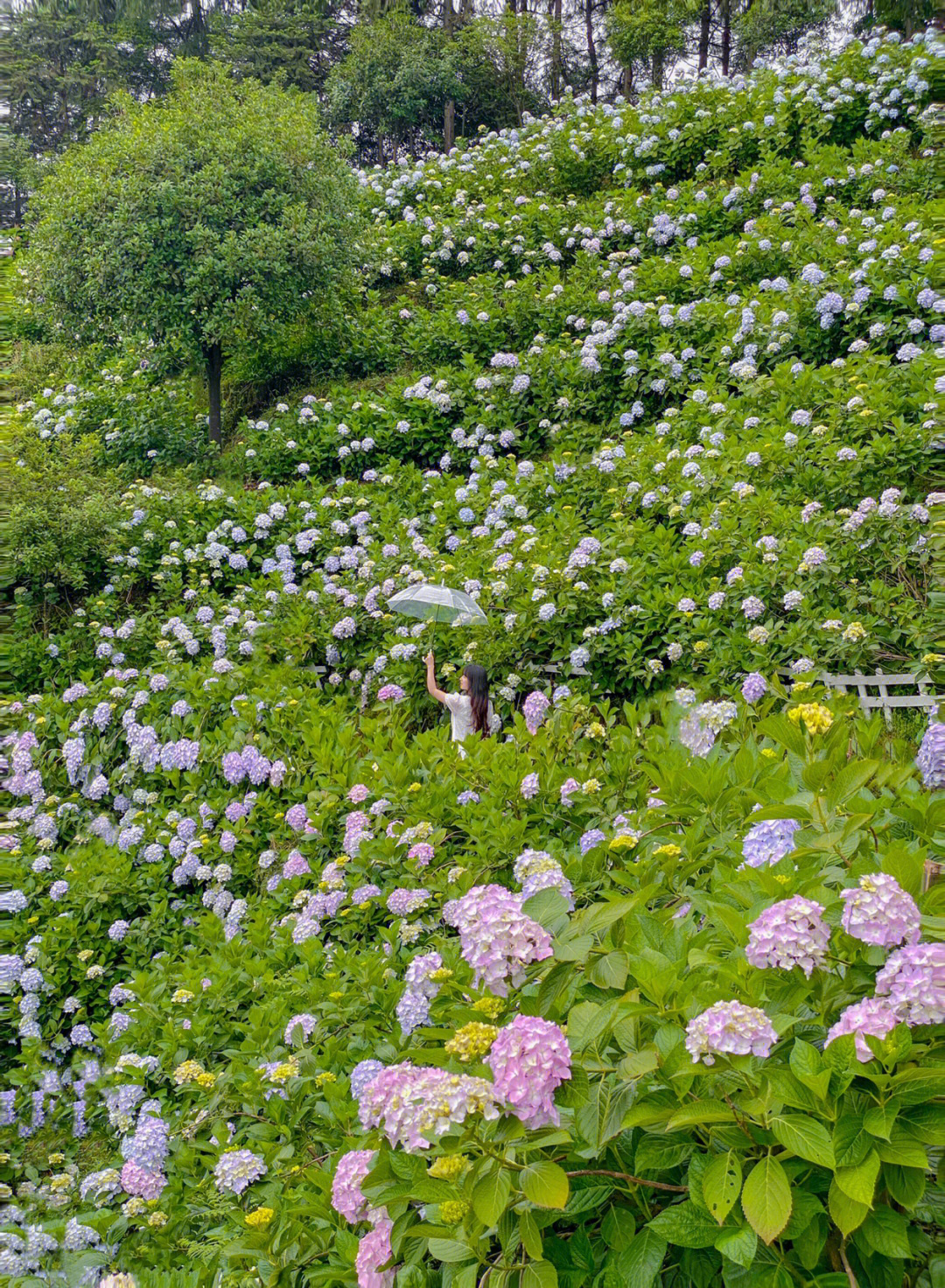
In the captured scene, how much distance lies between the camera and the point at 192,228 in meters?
8.48

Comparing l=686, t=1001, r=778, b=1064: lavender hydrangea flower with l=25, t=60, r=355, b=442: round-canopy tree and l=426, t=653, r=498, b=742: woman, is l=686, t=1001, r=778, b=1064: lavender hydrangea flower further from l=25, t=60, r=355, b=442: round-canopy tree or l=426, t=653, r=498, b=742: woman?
l=25, t=60, r=355, b=442: round-canopy tree

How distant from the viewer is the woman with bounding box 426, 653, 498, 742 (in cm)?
475

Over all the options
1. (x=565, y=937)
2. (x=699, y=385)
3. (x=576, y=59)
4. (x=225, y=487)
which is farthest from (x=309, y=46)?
(x=565, y=937)

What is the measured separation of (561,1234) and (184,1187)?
1662 millimetres

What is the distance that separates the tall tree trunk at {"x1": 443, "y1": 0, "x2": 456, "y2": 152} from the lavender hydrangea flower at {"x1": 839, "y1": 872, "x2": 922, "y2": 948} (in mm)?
19049

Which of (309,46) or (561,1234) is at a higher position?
(309,46)

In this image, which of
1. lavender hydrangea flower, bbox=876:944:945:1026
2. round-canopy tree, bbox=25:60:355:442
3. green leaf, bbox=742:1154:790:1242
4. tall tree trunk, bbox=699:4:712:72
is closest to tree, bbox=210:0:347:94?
tall tree trunk, bbox=699:4:712:72

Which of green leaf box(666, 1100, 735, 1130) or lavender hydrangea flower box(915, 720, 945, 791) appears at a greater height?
lavender hydrangea flower box(915, 720, 945, 791)

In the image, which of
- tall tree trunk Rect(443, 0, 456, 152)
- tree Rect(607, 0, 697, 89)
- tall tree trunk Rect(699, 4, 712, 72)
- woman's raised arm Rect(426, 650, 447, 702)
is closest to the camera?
woman's raised arm Rect(426, 650, 447, 702)

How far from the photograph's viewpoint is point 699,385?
705cm

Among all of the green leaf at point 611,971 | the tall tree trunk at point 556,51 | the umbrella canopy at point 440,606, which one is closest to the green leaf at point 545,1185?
the green leaf at point 611,971

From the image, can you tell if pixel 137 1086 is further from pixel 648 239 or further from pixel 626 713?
pixel 648 239

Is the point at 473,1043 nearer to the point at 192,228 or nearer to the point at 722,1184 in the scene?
the point at 722,1184

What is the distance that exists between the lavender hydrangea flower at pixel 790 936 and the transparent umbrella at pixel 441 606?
3.71 m
